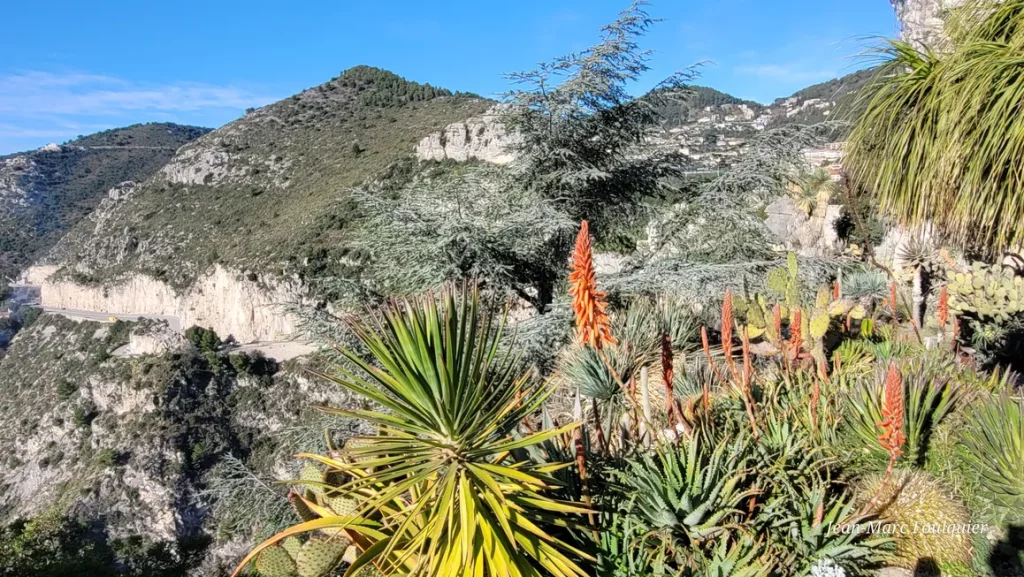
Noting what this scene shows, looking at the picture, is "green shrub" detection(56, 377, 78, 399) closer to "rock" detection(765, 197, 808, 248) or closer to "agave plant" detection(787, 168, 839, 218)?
"rock" detection(765, 197, 808, 248)

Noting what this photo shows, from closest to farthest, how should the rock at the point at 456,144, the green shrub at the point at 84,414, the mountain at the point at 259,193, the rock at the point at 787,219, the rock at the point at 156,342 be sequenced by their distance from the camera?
1. the rock at the point at 787,219
2. the green shrub at the point at 84,414
3. the rock at the point at 156,342
4. the mountain at the point at 259,193
5. the rock at the point at 456,144

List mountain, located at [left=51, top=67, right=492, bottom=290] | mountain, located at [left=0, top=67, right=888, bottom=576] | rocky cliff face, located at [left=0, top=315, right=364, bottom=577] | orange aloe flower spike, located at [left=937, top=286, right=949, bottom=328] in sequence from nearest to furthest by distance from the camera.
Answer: orange aloe flower spike, located at [left=937, top=286, right=949, bottom=328] < rocky cliff face, located at [left=0, top=315, right=364, bottom=577] < mountain, located at [left=0, top=67, right=888, bottom=576] < mountain, located at [left=51, top=67, right=492, bottom=290]

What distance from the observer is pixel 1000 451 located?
2.62 metres

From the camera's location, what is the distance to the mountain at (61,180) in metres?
72.8

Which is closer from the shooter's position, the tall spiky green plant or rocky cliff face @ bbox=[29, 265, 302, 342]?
the tall spiky green plant

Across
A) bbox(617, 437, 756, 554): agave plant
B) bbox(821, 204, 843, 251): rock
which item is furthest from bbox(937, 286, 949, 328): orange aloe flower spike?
bbox(821, 204, 843, 251): rock

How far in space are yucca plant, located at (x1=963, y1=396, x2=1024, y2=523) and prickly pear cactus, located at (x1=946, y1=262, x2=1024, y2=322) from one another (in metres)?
1.96

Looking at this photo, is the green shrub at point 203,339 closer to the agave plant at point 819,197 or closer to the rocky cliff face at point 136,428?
the rocky cliff face at point 136,428

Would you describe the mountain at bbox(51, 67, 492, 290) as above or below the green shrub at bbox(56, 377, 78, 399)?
above

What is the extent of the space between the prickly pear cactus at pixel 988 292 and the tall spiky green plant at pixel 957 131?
128 cm

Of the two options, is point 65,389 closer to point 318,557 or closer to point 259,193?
point 259,193

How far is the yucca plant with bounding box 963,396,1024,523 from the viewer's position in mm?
2484

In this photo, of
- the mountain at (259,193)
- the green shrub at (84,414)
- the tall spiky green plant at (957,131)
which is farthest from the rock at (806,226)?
the green shrub at (84,414)

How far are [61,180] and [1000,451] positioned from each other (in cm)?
10682
